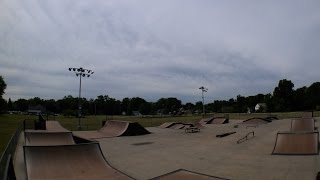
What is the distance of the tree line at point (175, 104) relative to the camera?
10950 cm

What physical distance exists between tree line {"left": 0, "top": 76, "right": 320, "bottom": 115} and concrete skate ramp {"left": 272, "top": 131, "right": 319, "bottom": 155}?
78.2m

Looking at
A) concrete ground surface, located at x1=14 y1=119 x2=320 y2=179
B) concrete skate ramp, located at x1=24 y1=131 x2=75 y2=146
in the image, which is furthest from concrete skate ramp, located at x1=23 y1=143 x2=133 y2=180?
concrete skate ramp, located at x1=24 y1=131 x2=75 y2=146

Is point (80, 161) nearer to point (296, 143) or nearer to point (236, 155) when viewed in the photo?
point (236, 155)

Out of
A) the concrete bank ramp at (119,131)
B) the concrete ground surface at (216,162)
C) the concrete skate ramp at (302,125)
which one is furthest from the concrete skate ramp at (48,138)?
the concrete skate ramp at (302,125)

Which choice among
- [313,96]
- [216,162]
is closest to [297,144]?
[216,162]

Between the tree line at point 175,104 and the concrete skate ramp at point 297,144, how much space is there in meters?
78.2

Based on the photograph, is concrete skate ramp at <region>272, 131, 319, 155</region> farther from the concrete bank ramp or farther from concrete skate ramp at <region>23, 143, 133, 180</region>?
the concrete bank ramp

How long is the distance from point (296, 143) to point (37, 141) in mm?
13698

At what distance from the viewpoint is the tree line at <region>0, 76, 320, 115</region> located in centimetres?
10950

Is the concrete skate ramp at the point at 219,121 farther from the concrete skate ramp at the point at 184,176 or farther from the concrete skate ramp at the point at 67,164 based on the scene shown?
the concrete skate ramp at the point at 184,176

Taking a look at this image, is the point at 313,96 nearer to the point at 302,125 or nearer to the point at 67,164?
the point at 302,125

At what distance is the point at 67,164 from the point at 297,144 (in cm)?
1147

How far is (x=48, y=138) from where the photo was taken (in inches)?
710

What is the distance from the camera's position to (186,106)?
578 ft
